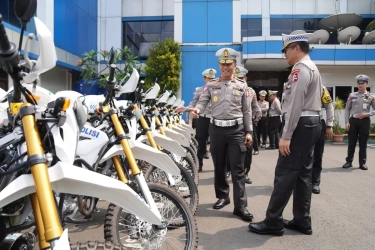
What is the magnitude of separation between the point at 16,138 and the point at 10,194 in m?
0.51

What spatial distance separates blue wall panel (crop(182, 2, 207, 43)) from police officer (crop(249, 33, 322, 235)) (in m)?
15.7

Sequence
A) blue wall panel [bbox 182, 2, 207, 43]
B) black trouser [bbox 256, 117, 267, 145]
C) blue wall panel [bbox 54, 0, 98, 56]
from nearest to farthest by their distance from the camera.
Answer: black trouser [bbox 256, 117, 267, 145], blue wall panel [bbox 54, 0, 98, 56], blue wall panel [bbox 182, 2, 207, 43]

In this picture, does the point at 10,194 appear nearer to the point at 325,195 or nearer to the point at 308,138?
the point at 308,138

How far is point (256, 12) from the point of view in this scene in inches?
784

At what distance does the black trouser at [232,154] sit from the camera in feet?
12.7

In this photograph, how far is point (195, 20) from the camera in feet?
60.6

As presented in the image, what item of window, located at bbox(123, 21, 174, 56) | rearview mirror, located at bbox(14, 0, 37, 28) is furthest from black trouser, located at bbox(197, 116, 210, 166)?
window, located at bbox(123, 21, 174, 56)

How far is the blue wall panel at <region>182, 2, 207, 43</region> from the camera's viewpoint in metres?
18.5

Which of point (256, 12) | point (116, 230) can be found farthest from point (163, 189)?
point (256, 12)

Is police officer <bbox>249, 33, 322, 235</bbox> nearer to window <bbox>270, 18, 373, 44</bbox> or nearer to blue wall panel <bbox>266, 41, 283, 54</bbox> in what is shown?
blue wall panel <bbox>266, 41, 283, 54</bbox>

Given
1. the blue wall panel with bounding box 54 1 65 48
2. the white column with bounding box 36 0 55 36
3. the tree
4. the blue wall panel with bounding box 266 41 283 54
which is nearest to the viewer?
the white column with bounding box 36 0 55 36

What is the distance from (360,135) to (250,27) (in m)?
14.2

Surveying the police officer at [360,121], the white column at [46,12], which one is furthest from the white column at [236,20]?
the police officer at [360,121]

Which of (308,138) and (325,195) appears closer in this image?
(308,138)
